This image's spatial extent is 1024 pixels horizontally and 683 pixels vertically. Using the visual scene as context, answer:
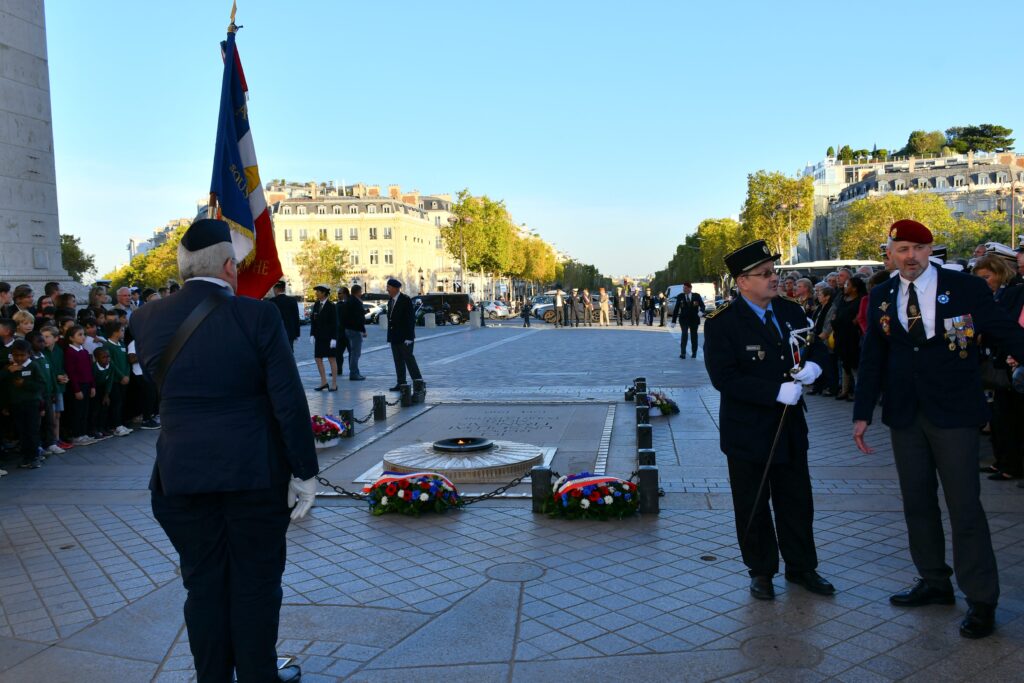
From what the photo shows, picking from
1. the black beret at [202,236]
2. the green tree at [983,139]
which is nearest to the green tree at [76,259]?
the black beret at [202,236]

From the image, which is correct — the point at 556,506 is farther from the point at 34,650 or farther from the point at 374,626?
the point at 34,650

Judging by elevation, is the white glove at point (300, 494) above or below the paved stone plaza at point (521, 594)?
above

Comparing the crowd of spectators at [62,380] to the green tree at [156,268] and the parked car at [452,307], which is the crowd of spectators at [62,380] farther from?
the green tree at [156,268]

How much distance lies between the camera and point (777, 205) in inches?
2692

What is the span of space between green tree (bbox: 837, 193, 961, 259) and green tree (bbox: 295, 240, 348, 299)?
2250 inches

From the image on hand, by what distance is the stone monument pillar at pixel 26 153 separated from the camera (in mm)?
14094

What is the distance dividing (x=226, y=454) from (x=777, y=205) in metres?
70.1

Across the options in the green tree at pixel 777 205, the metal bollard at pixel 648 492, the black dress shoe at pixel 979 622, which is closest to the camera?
the black dress shoe at pixel 979 622

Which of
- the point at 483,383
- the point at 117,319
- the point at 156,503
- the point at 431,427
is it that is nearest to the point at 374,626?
the point at 156,503

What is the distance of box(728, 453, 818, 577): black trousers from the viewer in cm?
464

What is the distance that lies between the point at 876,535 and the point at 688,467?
2498 mm

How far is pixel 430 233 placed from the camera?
127000 millimetres

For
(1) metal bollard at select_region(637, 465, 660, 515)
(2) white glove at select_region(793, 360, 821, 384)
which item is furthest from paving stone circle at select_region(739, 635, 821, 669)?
(1) metal bollard at select_region(637, 465, 660, 515)

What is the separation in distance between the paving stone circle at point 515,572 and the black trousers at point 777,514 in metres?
1.30
